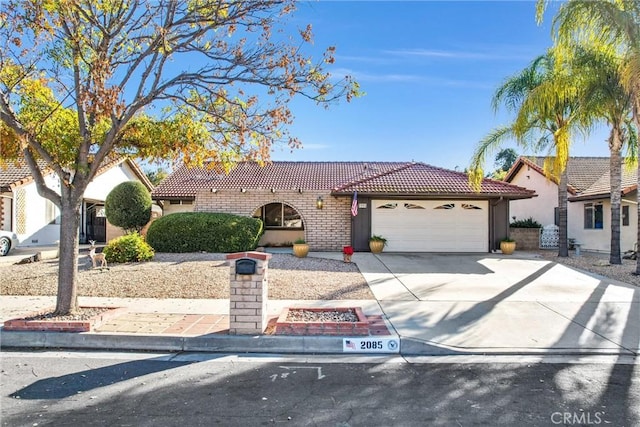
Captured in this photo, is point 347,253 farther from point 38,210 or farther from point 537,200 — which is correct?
point 38,210

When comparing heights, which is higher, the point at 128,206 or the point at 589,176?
the point at 589,176

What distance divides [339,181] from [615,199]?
10.6 metres

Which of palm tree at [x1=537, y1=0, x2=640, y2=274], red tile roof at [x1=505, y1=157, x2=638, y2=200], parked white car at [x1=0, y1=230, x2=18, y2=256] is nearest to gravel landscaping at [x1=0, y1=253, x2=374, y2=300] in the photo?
parked white car at [x1=0, y1=230, x2=18, y2=256]

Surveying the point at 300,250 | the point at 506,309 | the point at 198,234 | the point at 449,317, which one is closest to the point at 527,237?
the point at 300,250

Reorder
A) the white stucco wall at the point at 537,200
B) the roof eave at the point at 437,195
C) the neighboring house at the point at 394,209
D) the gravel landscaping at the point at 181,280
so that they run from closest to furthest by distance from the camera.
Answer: the gravel landscaping at the point at 181,280 → the roof eave at the point at 437,195 → the neighboring house at the point at 394,209 → the white stucco wall at the point at 537,200

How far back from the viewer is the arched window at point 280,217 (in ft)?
60.7

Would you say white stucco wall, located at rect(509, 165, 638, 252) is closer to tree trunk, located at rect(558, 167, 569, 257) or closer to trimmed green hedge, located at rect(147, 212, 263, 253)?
tree trunk, located at rect(558, 167, 569, 257)

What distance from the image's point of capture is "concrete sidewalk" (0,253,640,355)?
5.47 m

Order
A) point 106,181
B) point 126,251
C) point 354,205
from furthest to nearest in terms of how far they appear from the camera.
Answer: point 106,181, point 354,205, point 126,251

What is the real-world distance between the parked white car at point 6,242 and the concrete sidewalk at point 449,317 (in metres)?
9.33

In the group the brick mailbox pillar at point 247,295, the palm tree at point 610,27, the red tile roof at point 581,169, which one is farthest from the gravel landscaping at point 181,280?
the red tile roof at point 581,169

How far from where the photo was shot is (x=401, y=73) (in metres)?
12.5

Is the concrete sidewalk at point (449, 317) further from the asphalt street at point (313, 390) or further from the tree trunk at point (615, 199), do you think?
the tree trunk at point (615, 199)

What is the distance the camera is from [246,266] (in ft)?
18.7
